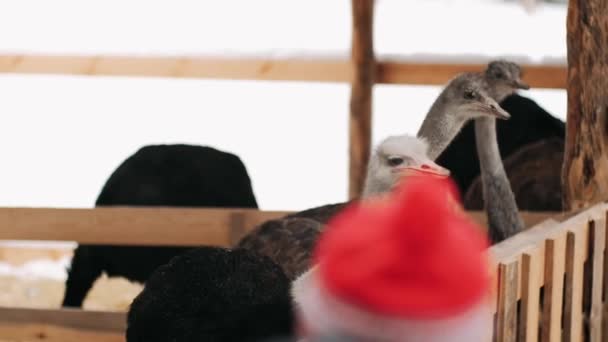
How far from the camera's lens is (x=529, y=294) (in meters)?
2.79

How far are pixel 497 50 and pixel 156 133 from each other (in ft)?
12.3

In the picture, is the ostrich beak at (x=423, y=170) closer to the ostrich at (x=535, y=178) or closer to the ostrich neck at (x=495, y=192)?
the ostrich neck at (x=495, y=192)

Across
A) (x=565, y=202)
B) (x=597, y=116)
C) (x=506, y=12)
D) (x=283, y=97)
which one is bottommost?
(x=565, y=202)

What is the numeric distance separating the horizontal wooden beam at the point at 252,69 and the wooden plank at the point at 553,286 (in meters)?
3.74

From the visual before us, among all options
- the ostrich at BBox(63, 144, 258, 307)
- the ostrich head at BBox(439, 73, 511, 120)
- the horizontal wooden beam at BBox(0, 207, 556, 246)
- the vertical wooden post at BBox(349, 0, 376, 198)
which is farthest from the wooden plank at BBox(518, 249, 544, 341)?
the vertical wooden post at BBox(349, 0, 376, 198)

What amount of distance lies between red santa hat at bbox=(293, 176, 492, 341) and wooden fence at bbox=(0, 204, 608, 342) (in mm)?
1964

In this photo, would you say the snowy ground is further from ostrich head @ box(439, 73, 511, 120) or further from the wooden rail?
the wooden rail

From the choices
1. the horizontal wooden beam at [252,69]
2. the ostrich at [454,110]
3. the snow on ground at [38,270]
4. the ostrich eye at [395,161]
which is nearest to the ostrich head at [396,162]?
the ostrich eye at [395,161]

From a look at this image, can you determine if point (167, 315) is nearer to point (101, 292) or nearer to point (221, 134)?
point (101, 292)

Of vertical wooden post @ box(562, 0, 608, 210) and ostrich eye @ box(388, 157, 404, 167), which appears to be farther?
vertical wooden post @ box(562, 0, 608, 210)

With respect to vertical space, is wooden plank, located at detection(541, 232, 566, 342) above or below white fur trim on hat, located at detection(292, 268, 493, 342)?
below

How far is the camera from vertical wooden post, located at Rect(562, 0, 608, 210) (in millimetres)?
3908

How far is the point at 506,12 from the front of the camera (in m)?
13.1

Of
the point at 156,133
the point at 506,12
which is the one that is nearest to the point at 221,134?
the point at 156,133
